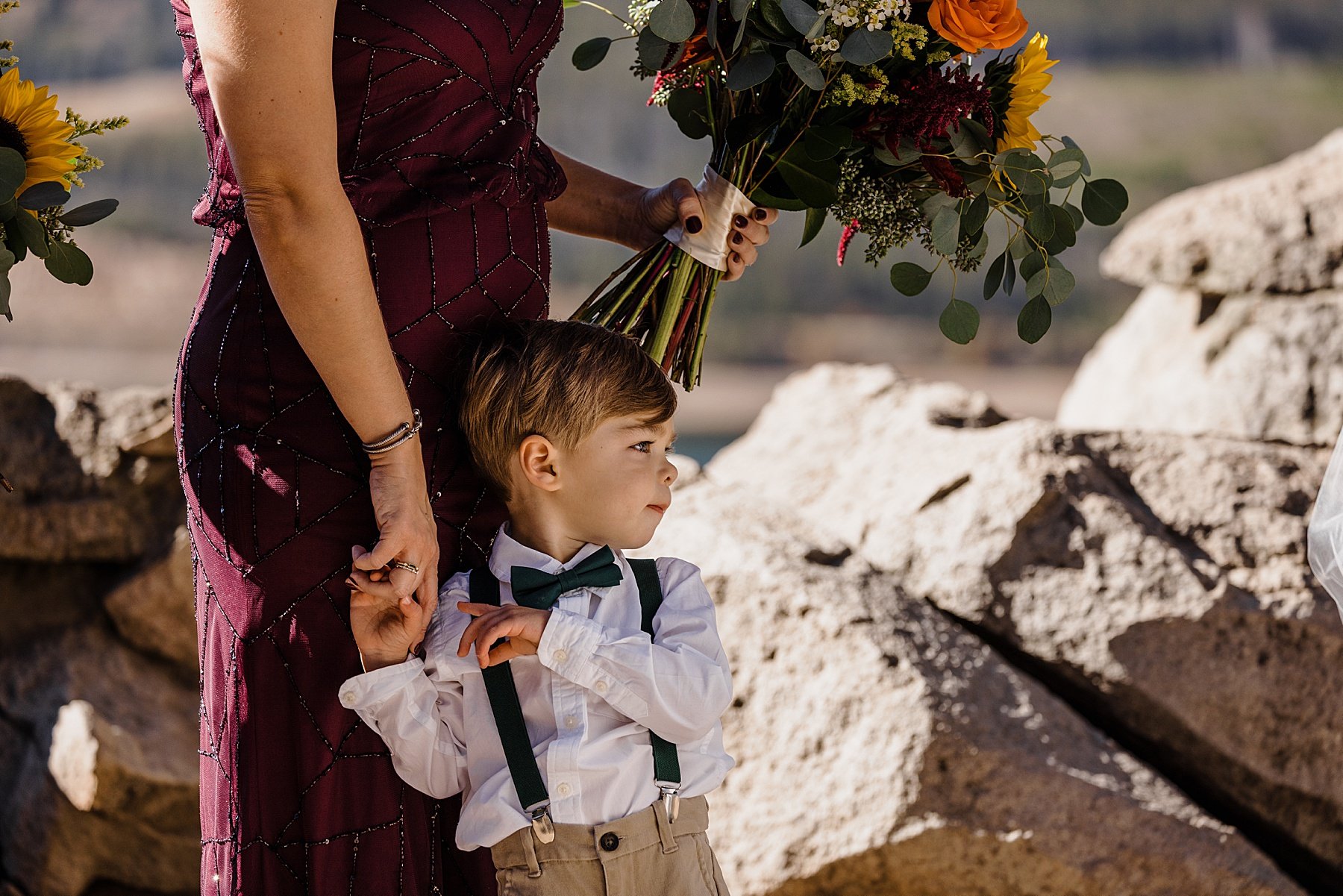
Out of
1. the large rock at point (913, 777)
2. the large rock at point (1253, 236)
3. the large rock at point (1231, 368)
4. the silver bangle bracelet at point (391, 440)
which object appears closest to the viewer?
the silver bangle bracelet at point (391, 440)

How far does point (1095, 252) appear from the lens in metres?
22.6

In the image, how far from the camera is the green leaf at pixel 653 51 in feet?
5.23

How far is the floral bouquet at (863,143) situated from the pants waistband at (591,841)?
58 cm

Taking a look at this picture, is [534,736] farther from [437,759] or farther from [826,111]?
[826,111]

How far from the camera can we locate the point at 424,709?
53.6 inches

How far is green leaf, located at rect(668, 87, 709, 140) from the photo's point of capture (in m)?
1.71

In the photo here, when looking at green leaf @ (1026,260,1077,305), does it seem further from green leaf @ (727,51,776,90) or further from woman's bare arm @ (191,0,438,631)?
woman's bare arm @ (191,0,438,631)

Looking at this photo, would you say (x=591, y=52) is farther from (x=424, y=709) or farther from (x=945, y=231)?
(x=424, y=709)

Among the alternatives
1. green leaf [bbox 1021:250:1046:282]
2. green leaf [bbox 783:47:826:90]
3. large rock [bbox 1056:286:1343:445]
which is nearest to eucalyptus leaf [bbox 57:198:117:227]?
green leaf [bbox 783:47:826:90]

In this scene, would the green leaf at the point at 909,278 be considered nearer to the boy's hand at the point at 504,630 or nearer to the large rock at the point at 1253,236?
the boy's hand at the point at 504,630

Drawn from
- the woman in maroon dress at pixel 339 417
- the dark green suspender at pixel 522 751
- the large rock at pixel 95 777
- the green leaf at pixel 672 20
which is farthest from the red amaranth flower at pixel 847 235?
the large rock at pixel 95 777

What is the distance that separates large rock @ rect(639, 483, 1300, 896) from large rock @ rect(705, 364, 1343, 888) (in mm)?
120

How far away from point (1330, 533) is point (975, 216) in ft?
2.50

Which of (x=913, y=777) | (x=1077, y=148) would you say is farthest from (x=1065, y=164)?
(x=913, y=777)
